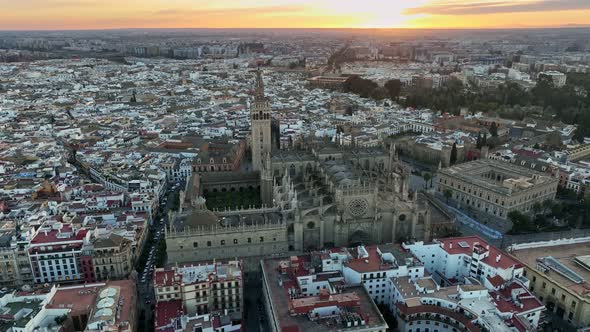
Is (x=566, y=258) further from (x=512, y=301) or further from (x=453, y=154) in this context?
(x=453, y=154)

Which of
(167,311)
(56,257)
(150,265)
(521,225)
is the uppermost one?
(56,257)

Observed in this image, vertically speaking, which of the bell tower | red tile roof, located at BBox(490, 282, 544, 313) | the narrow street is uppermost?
the bell tower

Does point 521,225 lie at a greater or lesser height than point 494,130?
lesser

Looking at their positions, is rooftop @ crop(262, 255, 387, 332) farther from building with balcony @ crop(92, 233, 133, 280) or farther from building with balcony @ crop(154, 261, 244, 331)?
building with balcony @ crop(92, 233, 133, 280)

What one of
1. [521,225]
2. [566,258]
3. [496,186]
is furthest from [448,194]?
[566,258]

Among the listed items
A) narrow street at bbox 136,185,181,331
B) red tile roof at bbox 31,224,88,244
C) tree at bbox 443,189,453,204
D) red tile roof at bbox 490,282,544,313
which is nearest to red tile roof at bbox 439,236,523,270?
red tile roof at bbox 490,282,544,313

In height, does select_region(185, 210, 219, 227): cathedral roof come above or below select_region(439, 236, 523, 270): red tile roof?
above

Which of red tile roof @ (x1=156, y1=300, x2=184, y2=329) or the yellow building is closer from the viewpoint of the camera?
red tile roof @ (x1=156, y1=300, x2=184, y2=329)

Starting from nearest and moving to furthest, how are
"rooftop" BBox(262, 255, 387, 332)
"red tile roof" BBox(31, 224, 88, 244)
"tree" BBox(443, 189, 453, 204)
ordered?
"rooftop" BBox(262, 255, 387, 332) < "red tile roof" BBox(31, 224, 88, 244) < "tree" BBox(443, 189, 453, 204)

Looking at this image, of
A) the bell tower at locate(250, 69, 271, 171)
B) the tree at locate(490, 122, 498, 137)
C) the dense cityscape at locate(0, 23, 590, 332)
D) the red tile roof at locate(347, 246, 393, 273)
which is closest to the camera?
the dense cityscape at locate(0, 23, 590, 332)

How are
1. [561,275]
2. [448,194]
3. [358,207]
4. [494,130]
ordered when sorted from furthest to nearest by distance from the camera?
[494,130] < [448,194] < [358,207] < [561,275]
